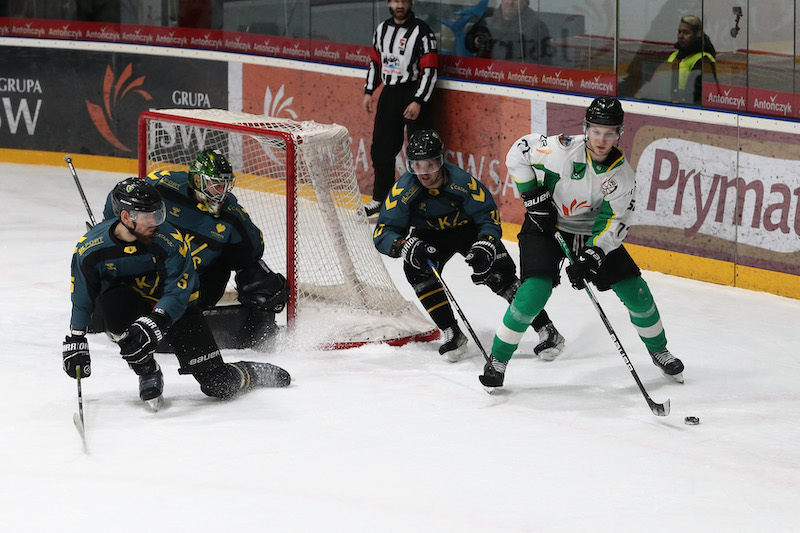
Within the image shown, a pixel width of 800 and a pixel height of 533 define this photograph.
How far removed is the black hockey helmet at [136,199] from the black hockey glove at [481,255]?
1227mm

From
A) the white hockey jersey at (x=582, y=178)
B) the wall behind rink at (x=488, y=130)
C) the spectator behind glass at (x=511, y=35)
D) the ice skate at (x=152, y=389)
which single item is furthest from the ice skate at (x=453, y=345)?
the spectator behind glass at (x=511, y=35)

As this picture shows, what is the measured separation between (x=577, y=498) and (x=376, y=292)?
6.42 feet

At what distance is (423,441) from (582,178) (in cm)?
111

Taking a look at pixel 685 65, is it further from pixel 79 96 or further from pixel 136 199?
pixel 79 96

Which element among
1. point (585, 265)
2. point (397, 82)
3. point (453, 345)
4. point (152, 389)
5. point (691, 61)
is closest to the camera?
point (152, 389)

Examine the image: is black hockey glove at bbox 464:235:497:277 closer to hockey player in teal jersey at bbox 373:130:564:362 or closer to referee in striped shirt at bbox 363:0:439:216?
hockey player in teal jersey at bbox 373:130:564:362

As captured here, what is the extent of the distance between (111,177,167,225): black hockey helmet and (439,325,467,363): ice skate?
4.54ft

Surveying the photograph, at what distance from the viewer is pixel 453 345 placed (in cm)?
480

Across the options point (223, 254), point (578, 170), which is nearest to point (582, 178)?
point (578, 170)

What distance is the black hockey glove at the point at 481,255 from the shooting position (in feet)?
14.9

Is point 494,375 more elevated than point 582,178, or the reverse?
point 582,178

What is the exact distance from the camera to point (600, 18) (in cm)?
652

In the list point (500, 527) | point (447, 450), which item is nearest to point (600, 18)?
point (447, 450)

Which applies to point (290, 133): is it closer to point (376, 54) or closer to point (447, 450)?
point (447, 450)
